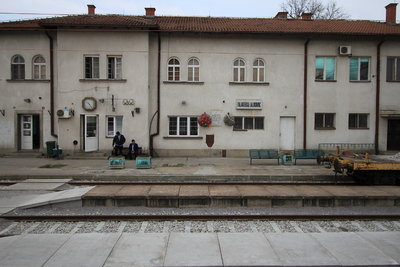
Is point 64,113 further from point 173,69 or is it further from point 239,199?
point 239,199

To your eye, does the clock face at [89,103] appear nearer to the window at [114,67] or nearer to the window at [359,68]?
the window at [114,67]

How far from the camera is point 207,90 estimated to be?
18766mm

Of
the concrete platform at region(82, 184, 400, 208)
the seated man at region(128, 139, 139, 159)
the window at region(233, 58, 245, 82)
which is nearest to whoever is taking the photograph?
the concrete platform at region(82, 184, 400, 208)

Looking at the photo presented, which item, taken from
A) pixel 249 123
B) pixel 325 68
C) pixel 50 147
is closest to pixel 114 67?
pixel 50 147

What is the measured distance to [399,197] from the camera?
9.16 meters

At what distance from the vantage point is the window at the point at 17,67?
19.0m

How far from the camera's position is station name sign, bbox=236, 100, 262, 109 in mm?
18734

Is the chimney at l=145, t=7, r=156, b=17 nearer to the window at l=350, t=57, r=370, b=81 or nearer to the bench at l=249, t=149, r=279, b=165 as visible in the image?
the bench at l=249, t=149, r=279, b=165

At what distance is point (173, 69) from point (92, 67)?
4890 mm

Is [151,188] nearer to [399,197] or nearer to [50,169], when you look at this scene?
[50,169]

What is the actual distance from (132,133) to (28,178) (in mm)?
6652

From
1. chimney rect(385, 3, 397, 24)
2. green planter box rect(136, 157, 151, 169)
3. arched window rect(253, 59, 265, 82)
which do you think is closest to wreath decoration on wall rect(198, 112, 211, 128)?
arched window rect(253, 59, 265, 82)

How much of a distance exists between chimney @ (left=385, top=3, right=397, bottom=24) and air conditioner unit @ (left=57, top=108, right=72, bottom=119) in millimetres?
22633

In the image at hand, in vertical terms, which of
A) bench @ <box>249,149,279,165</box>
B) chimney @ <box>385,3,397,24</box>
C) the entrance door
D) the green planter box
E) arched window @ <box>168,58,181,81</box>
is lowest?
the green planter box
